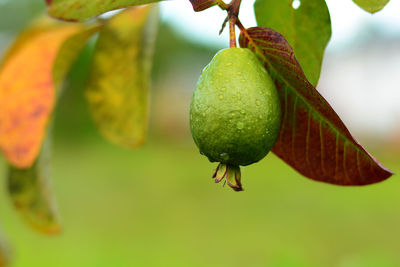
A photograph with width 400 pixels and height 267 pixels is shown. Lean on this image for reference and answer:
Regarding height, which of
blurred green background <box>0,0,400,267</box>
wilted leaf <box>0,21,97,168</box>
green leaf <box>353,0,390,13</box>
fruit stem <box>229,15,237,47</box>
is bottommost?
blurred green background <box>0,0,400,267</box>

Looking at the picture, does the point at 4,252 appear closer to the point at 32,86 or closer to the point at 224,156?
the point at 32,86

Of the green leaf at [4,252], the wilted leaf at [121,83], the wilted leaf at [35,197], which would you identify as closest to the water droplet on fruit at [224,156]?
the wilted leaf at [121,83]

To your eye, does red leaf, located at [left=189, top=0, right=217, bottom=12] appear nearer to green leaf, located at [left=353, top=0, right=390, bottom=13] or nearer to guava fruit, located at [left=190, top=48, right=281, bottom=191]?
guava fruit, located at [left=190, top=48, right=281, bottom=191]

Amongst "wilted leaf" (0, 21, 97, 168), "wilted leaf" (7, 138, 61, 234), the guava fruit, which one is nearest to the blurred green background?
"wilted leaf" (7, 138, 61, 234)

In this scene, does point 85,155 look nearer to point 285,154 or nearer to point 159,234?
point 159,234

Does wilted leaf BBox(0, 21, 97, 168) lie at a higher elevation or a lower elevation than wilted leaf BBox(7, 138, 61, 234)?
higher

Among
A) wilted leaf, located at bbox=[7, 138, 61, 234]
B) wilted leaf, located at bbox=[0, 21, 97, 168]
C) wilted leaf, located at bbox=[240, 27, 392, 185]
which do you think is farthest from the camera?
wilted leaf, located at bbox=[7, 138, 61, 234]

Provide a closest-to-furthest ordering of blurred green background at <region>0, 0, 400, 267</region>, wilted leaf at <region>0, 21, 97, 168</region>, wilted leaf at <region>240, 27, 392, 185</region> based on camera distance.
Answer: wilted leaf at <region>240, 27, 392, 185</region> → wilted leaf at <region>0, 21, 97, 168</region> → blurred green background at <region>0, 0, 400, 267</region>
